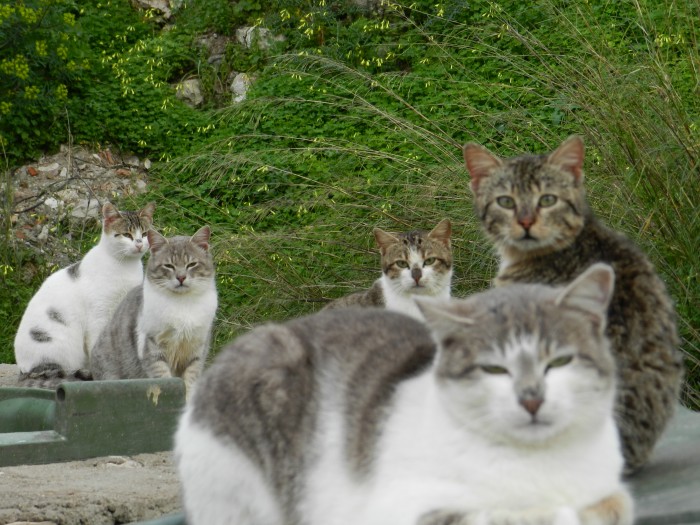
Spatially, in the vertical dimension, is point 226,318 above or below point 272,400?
below

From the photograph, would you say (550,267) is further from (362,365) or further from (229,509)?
(229,509)

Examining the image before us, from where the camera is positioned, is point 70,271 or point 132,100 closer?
point 70,271

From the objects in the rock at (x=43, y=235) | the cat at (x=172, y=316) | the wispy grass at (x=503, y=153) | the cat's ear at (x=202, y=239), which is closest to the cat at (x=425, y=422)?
the wispy grass at (x=503, y=153)

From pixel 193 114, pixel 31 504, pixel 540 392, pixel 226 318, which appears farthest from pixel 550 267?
pixel 193 114

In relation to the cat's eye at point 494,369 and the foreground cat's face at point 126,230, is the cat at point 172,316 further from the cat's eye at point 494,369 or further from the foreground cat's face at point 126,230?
the cat's eye at point 494,369

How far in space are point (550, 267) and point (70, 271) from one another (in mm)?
5095

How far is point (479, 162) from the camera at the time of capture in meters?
3.41

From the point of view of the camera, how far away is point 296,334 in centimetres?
242

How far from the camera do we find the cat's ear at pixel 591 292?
6.49 ft

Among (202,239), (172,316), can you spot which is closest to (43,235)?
(202,239)

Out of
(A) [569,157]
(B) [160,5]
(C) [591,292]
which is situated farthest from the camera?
(B) [160,5]

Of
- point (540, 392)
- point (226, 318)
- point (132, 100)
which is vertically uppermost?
point (132, 100)

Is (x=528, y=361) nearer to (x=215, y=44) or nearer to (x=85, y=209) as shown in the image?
(x=85, y=209)

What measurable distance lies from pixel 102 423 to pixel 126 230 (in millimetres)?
2984
